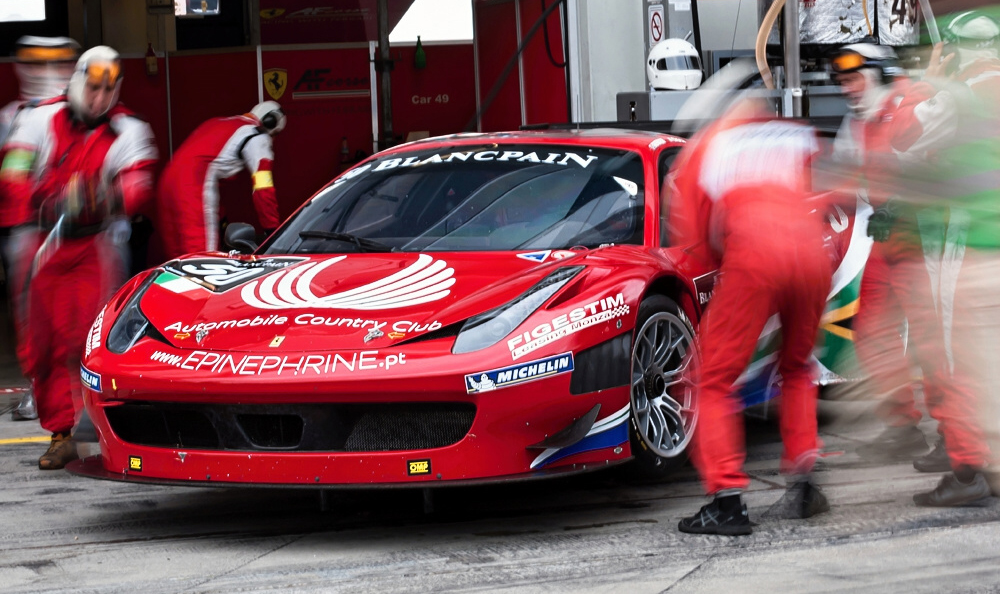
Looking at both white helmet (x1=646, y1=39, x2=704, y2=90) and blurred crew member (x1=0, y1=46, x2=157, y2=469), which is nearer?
blurred crew member (x1=0, y1=46, x2=157, y2=469)

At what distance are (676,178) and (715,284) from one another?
3.29 ft

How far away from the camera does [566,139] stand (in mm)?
5625

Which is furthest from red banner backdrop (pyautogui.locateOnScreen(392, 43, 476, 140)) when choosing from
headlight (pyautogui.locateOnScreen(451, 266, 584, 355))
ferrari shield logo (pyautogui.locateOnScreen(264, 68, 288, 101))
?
headlight (pyautogui.locateOnScreen(451, 266, 584, 355))

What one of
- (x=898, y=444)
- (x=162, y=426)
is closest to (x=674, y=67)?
(x=898, y=444)

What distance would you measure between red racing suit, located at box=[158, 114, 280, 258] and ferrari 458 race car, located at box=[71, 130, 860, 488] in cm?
256

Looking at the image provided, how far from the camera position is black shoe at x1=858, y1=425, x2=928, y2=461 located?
219 inches

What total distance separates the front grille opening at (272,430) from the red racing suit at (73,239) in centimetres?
196

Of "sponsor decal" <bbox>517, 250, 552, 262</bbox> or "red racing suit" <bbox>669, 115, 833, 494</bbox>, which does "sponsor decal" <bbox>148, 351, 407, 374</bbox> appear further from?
"red racing suit" <bbox>669, 115, 833, 494</bbox>

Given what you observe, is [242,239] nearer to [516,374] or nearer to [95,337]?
[95,337]

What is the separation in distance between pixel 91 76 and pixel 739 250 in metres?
3.09

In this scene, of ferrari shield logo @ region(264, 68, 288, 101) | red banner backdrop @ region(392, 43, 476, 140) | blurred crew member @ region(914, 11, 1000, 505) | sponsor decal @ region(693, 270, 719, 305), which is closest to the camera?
blurred crew member @ region(914, 11, 1000, 505)

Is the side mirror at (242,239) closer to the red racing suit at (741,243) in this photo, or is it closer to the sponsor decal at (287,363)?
the sponsor decal at (287,363)

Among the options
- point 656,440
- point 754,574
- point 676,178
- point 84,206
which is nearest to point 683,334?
point 656,440

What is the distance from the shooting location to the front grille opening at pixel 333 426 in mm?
4094
